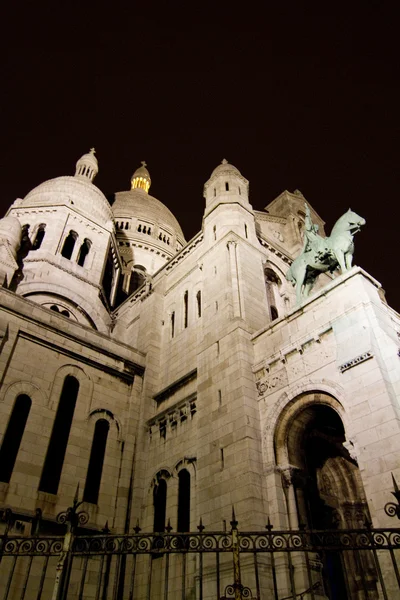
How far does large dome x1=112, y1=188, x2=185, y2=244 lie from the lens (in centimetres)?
4800

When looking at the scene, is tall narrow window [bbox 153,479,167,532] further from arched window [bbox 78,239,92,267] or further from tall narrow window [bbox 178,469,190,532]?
arched window [bbox 78,239,92,267]

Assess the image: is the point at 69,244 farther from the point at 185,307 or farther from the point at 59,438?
the point at 59,438

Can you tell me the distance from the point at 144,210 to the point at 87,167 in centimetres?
1012

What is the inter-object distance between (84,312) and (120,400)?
340 inches

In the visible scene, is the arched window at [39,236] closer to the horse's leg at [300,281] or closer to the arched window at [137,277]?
the arched window at [137,277]

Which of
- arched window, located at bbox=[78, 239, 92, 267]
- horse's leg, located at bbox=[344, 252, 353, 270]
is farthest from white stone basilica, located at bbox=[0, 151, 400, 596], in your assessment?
arched window, located at bbox=[78, 239, 92, 267]

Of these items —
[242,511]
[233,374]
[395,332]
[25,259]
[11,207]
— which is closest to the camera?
[242,511]

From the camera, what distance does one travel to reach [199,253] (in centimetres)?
2339

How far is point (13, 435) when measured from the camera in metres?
15.8

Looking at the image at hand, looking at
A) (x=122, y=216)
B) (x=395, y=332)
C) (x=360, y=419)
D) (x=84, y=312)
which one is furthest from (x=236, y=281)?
(x=122, y=216)

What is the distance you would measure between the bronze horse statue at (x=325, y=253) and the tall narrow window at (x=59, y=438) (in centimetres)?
986

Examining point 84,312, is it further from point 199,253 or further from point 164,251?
point 164,251

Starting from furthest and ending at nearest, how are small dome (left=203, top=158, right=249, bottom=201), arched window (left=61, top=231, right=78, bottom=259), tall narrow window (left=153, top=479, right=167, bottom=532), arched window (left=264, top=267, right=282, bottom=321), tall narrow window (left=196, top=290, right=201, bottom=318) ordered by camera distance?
arched window (left=61, top=231, right=78, bottom=259), small dome (left=203, top=158, right=249, bottom=201), arched window (left=264, top=267, right=282, bottom=321), tall narrow window (left=196, top=290, right=201, bottom=318), tall narrow window (left=153, top=479, right=167, bottom=532)

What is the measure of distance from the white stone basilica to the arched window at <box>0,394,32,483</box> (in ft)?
0.15
